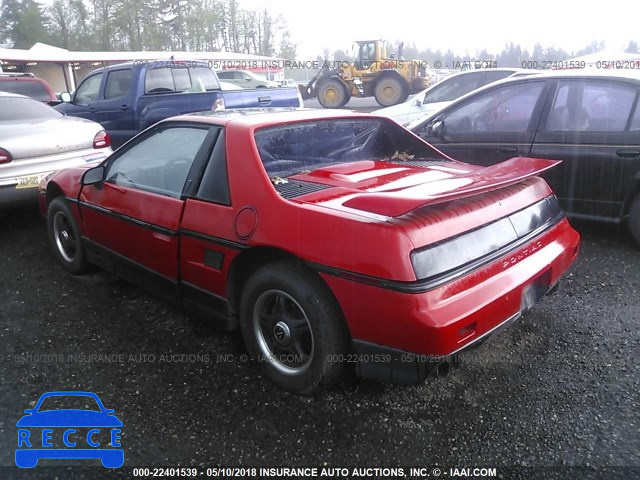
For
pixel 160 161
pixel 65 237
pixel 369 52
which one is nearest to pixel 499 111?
pixel 160 161

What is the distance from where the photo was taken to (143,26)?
5662cm

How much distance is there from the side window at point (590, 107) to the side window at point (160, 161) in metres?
3.28

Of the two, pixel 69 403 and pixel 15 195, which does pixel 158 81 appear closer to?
pixel 15 195

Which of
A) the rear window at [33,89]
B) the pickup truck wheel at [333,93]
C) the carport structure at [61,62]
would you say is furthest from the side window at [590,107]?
the carport structure at [61,62]

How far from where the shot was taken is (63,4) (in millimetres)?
54375

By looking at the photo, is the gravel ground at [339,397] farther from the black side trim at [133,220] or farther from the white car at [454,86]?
the white car at [454,86]

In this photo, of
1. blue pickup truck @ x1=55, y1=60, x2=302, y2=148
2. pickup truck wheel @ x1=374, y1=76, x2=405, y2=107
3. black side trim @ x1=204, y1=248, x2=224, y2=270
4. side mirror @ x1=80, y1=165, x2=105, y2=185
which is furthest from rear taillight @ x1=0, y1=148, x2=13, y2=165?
pickup truck wheel @ x1=374, y1=76, x2=405, y2=107

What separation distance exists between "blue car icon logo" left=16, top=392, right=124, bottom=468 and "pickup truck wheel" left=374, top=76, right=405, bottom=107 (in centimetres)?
1868

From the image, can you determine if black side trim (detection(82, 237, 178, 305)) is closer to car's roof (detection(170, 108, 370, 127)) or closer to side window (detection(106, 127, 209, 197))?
side window (detection(106, 127, 209, 197))

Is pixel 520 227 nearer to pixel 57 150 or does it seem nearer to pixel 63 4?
pixel 57 150

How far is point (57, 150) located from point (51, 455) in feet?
13.1

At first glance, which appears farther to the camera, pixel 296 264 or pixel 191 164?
pixel 191 164

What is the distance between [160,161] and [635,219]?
3.90 meters

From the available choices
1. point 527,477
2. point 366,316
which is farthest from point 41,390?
point 527,477
